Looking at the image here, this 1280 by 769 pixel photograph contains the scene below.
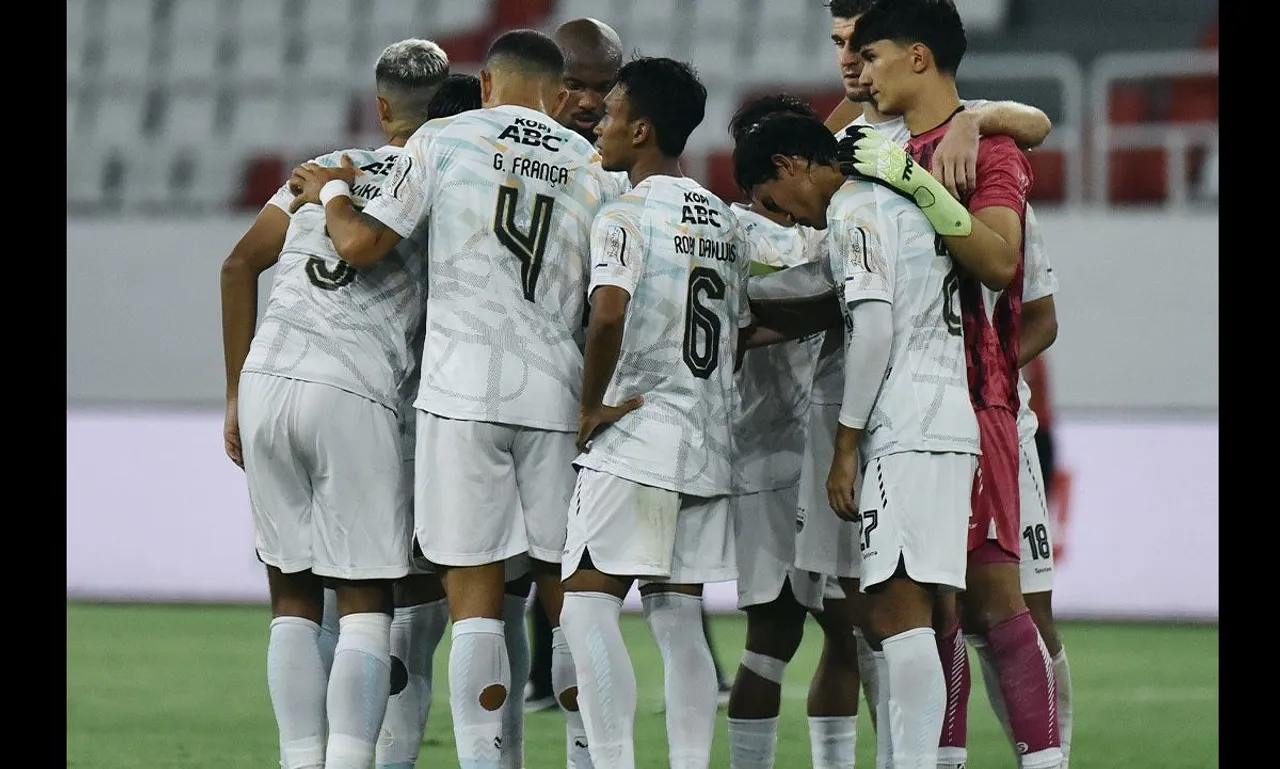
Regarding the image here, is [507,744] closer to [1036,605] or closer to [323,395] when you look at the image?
[323,395]

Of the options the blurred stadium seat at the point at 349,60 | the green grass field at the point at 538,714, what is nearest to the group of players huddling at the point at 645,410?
the green grass field at the point at 538,714

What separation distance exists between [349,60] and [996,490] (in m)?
11.8

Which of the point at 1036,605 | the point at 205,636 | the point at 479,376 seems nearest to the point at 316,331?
the point at 479,376

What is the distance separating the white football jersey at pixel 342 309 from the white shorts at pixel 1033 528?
1.79 m

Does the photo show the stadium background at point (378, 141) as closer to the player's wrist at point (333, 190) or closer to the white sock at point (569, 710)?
the white sock at point (569, 710)

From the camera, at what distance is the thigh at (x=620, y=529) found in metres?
4.16

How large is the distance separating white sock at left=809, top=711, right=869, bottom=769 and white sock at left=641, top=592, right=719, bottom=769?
0.57m

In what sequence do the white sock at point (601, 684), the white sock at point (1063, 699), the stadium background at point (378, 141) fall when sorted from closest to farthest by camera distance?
the white sock at point (601, 684), the white sock at point (1063, 699), the stadium background at point (378, 141)

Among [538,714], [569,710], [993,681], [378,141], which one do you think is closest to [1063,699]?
[993,681]

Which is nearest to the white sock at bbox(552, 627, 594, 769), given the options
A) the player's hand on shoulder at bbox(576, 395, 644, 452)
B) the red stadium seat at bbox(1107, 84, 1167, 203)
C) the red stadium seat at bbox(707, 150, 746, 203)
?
the player's hand on shoulder at bbox(576, 395, 644, 452)

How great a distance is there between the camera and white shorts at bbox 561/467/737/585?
4168mm

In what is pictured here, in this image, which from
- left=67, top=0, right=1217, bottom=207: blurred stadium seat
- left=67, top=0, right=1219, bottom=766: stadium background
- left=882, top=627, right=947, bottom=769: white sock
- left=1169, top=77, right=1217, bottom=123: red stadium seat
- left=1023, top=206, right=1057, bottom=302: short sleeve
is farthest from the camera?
left=67, top=0, right=1217, bottom=207: blurred stadium seat

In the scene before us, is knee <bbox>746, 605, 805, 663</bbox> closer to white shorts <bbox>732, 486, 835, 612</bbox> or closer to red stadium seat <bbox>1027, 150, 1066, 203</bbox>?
white shorts <bbox>732, 486, 835, 612</bbox>
